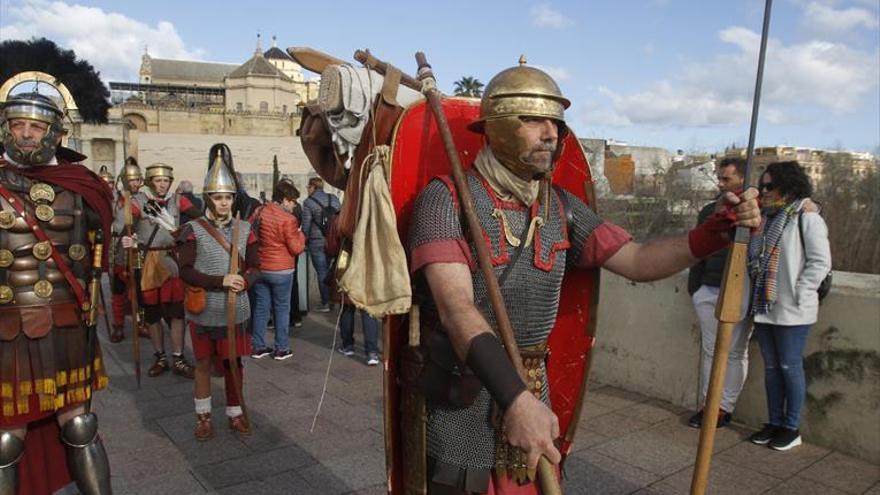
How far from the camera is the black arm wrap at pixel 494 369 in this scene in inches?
64.1

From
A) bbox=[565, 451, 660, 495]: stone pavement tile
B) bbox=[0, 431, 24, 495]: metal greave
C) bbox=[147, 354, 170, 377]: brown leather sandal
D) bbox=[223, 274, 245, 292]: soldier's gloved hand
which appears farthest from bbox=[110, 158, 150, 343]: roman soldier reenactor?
bbox=[565, 451, 660, 495]: stone pavement tile

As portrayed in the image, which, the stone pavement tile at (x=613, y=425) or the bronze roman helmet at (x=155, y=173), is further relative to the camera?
the bronze roman helmet at (x=155, y=173)

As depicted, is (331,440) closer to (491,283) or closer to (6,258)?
(6,258)

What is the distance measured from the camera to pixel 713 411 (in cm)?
201

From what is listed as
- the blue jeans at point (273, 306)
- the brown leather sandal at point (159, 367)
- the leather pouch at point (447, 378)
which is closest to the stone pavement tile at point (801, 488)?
the leather pouch at point (447, 378)

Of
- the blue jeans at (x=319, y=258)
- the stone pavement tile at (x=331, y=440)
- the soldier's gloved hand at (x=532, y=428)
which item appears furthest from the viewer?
the blue jeans at (x=319, y=258)

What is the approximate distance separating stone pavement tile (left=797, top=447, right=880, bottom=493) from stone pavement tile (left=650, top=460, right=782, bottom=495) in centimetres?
29

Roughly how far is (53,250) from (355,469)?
84.5 inches

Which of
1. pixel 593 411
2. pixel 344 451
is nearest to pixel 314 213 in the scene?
pixel 344 451

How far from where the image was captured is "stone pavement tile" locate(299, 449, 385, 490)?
12.8 ft

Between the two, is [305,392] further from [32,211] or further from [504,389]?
[504,389]

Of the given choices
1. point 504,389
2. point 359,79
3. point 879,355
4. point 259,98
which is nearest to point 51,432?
point 359,79

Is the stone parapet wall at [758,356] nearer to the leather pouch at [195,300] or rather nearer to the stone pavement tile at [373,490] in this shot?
the stone pavement tile at [373,490]

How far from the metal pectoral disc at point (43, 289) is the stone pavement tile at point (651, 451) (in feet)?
10.9
